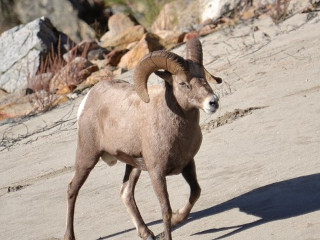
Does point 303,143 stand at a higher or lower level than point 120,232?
lower

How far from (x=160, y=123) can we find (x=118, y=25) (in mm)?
18748

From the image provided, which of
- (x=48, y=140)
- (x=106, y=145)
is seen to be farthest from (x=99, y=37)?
(x=106, y=145)

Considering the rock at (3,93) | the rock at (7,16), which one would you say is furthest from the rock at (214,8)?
the rock at (7,16)

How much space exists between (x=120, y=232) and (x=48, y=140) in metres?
5.48

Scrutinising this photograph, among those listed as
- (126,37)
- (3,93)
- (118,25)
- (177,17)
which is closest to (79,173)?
(3,93)

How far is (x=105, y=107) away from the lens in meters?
8.08

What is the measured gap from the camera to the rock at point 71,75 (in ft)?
62.4

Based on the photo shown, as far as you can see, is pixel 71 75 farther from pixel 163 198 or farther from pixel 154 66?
pixel 163 198

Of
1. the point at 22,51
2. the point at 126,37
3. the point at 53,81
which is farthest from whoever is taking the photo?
the point at 126,37

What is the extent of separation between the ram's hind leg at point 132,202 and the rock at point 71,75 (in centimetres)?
1055

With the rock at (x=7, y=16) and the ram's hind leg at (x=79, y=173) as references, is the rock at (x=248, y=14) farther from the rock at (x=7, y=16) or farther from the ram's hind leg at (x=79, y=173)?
the ram's hind leg at (x=79, y=173)

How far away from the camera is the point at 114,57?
69.6 ft

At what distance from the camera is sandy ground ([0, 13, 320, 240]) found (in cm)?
747

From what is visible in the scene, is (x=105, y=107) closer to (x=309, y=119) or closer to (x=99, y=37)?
(x=309, y=119)
